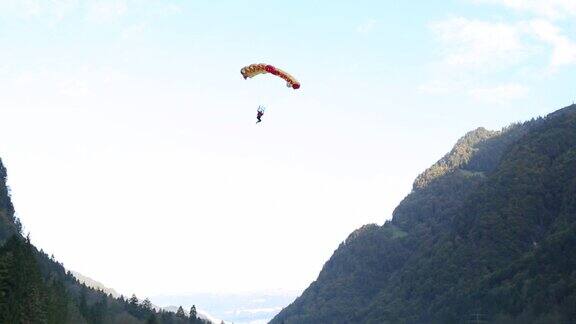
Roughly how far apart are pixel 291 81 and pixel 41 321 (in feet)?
173

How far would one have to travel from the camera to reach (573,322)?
572 feet

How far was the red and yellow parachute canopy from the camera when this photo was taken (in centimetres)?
10100

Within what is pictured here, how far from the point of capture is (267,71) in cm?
10288

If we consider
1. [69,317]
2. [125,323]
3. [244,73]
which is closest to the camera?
[244,73]

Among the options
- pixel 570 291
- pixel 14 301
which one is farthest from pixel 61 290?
pixel 570 291

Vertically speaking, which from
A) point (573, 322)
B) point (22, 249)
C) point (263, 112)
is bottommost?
point (573, 322)

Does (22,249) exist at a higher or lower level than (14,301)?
higher

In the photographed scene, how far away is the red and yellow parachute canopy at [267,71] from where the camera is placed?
331 feet

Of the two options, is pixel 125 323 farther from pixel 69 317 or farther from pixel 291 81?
pixel 291 81

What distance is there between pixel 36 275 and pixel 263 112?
150 ft

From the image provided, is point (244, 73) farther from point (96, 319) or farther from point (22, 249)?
point (96, 319)

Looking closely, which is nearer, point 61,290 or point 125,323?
point 61,290

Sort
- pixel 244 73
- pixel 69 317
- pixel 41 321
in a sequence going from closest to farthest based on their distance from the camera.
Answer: pixel 244 73, pixel 41 321, pixel 69 317

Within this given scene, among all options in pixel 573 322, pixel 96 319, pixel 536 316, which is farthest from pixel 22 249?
pixel 536 316
